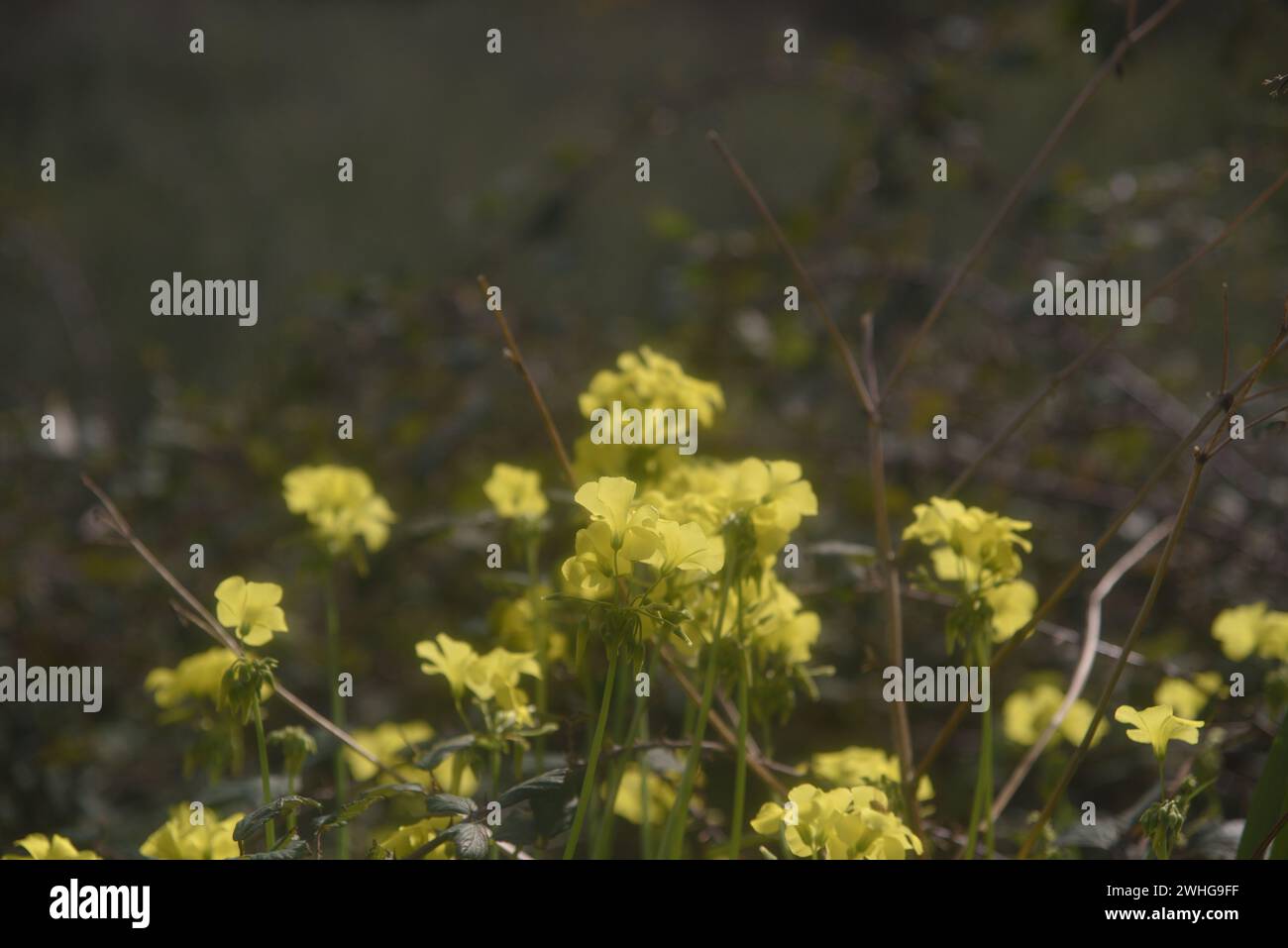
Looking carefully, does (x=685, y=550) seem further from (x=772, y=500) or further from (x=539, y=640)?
(x=539, y=640)

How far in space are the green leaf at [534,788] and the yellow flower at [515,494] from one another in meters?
0.21

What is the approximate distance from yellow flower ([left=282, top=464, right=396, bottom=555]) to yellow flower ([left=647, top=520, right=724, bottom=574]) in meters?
0.29

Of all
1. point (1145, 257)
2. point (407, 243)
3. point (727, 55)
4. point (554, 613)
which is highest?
point (727, 55)

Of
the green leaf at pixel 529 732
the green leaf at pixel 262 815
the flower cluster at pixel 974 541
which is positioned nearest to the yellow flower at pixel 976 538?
the flower cluster at pixel 974 541

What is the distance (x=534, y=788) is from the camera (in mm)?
558

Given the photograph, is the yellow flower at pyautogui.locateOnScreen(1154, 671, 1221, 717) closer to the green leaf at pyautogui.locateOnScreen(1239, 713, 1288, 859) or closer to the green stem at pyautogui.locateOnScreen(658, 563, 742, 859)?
the green leaf at pyautogui.locateOnScreen(1239, 713, 1288, 859)

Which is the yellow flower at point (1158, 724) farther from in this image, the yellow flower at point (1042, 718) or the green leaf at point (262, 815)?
the green leaf at point (262, 815)

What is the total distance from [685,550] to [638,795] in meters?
0.30

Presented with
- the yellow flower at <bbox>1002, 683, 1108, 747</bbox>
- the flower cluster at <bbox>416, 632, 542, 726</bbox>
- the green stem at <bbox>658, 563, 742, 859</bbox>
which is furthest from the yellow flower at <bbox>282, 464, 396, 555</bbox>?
the yellow flower at <bbox>1002, 683, 1108, 747</bbox>

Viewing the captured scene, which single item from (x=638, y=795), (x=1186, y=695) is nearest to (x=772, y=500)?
(x=638, y=795)
